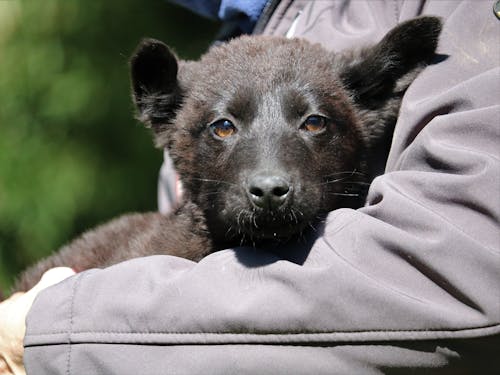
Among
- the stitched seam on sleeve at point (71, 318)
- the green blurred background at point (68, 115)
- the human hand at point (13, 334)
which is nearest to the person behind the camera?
the stitched seam on sleeve at point (71, 318)

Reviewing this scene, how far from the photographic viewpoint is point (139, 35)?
4.87m

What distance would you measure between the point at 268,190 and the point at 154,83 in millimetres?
877

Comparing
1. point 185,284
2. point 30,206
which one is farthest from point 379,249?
point 30,206

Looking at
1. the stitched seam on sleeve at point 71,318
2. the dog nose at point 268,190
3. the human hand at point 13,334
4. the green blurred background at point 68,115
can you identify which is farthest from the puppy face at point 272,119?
the green blurred background at point 68,115

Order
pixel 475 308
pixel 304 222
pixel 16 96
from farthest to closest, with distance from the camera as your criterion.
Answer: pixel 16 96 → pixel 304 222 → pixel 475 308

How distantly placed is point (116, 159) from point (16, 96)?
0.81 m

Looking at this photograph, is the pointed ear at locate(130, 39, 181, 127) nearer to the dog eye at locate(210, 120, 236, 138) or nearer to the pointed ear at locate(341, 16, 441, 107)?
the dog eye at locate(210, 120, 236, 138)

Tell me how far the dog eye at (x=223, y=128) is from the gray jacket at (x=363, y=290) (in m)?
0.55

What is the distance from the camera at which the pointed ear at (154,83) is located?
2.69 meters

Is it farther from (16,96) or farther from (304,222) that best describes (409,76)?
(16,96)

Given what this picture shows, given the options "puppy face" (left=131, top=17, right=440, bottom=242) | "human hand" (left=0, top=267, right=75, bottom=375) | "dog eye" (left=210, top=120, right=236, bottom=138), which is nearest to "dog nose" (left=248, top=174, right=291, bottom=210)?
"puppy face" (left=131, top=17, right=440, bottom=242)

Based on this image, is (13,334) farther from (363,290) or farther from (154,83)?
(363,290)

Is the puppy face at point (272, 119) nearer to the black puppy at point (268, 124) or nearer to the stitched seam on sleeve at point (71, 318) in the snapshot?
the black puppy at point (268, 124)

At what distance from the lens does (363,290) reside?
1892mm
